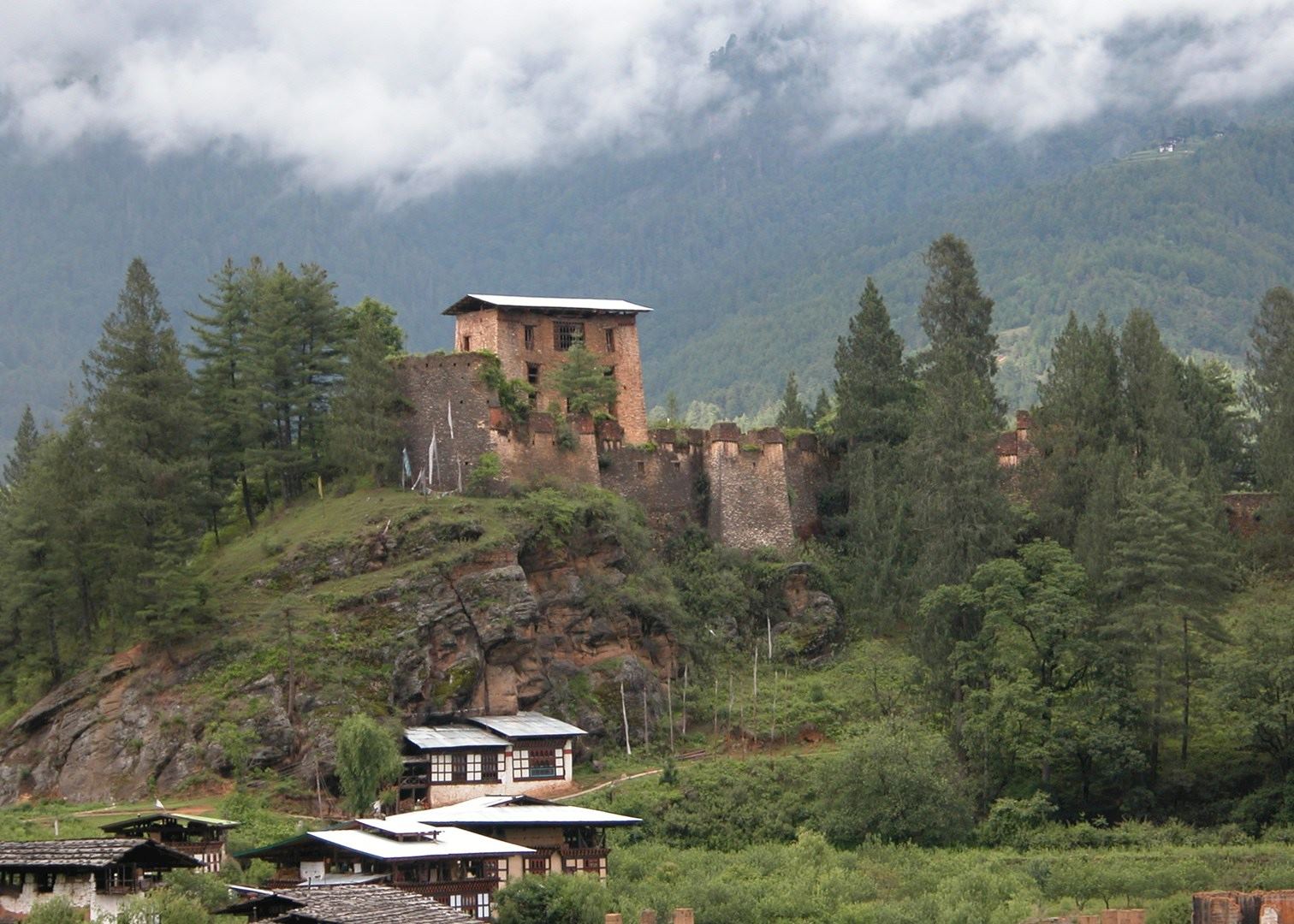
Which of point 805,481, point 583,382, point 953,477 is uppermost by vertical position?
point 583,382

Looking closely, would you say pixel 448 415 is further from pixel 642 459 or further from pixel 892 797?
pixel 892 797

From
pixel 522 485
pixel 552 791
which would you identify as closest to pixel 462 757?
pixel 552 791

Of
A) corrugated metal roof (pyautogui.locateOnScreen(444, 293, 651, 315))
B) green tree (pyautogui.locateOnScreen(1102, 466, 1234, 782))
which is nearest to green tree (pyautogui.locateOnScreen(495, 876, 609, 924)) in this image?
green tree (pyautogui.locateOnScreen(1102, 466, 1234, 782))

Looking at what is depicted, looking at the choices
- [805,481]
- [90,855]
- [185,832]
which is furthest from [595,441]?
[90,855]

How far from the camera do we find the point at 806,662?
89.8m

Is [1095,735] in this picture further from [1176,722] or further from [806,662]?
[806,662]

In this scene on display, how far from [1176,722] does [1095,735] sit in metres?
4.01

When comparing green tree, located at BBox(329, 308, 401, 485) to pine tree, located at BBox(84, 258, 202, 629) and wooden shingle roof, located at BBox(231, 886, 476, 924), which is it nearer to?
pine tree, located at BBox(84, 258, 202, 629)

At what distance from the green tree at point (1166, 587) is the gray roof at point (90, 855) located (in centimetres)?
3307

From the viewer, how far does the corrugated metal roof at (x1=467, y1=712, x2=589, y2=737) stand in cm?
7800

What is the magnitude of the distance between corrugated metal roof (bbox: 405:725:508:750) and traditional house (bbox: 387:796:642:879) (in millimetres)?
6505

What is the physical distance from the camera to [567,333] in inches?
3834

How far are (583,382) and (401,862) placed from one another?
36.1 metres

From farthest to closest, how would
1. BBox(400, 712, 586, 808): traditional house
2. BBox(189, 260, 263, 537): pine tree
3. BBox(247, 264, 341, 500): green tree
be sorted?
BBox(247, 264, 341, 500): green tree
BBox(189, 260, 263, 537): pine tree
BBox(400, 712, 586, 808): traditional house
